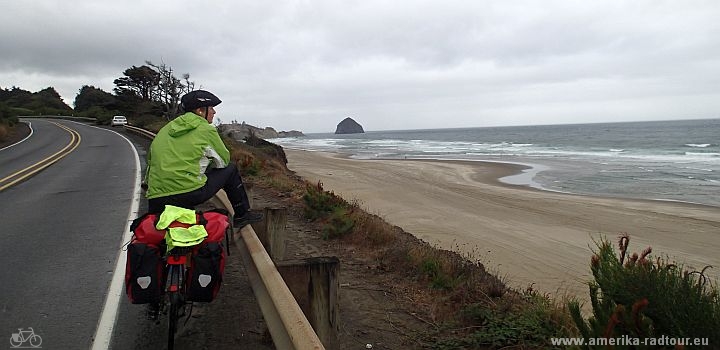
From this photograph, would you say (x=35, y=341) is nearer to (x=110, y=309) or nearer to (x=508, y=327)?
(x=110, y=309)

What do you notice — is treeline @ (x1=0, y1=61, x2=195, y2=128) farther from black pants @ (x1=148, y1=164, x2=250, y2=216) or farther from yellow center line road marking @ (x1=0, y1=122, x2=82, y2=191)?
black pants @ (x1=148, y1=164, x2=250, y2=216)

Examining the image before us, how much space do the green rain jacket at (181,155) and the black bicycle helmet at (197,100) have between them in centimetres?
22

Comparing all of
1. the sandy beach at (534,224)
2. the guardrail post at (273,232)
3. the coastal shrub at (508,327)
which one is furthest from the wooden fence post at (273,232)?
the sandy beach at (534,224)

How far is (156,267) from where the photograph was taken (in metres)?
2.96

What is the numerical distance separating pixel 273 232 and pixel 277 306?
1.95 meters

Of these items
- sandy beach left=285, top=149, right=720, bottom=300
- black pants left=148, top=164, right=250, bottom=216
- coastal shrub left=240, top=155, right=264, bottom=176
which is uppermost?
black pants left=148, top=164, right=250, bottom=216

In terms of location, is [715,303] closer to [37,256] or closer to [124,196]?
[37,256]

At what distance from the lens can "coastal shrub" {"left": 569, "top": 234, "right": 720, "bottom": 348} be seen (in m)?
2.34

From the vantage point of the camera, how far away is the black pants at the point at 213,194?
3623 mm

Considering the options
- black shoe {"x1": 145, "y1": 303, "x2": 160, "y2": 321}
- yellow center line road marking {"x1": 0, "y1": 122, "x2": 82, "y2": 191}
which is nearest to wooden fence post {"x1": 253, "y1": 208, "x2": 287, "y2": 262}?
black shoe {"x1": 145, "y1": 303, "x2": 160, "y2": 321}

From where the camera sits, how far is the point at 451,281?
207 inches

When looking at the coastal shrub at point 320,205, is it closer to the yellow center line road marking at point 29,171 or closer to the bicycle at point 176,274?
the bicycle at point 176,274

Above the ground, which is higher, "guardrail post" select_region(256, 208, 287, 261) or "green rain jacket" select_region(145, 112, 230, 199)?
"green rain jacket" select_region(145, 112, 230, 199)

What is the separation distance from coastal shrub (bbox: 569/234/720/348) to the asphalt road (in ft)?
11.4
